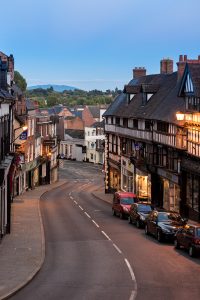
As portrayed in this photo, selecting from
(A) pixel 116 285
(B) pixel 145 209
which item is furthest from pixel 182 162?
(A) pixel 116 285

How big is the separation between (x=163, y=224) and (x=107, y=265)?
8.24 meters

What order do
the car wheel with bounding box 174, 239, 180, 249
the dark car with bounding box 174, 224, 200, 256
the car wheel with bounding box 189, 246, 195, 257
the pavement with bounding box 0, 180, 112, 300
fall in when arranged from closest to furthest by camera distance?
1. the pavement with bounding box 0, 180, 112, 300
2. the dark car with bounding box 174, 224, 200, 256
3. the car wheel with bounding box 189, 246, 195, 257
4. the car wheel with bounding box 174, 239, 180, 249

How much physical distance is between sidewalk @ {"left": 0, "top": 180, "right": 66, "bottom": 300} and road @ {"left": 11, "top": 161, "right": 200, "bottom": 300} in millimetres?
401

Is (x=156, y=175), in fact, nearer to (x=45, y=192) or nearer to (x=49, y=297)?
(x=45, y=192)

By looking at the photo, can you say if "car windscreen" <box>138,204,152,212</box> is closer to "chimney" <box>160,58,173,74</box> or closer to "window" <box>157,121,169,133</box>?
"window" <box>157,121,169,133</box>

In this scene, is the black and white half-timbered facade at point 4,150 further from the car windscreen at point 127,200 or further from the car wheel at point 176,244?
Answer: the car windscreen at point 127,200

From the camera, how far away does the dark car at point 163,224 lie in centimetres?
3216

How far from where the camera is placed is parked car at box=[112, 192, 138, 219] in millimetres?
44875

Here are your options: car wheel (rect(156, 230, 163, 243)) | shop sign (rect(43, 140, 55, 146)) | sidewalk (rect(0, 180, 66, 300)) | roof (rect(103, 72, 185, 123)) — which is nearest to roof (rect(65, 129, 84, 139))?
shop sign (rect(43, 140, 55, 146))

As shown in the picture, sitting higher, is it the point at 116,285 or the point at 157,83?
the point at 157,83

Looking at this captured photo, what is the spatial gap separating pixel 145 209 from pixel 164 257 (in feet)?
41.5

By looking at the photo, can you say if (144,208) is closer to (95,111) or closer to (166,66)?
(166,66)

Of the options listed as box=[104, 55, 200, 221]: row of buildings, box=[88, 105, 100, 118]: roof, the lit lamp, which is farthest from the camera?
box=[88, 105, 100, 118]: roof

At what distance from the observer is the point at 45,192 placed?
7169 centimetres
